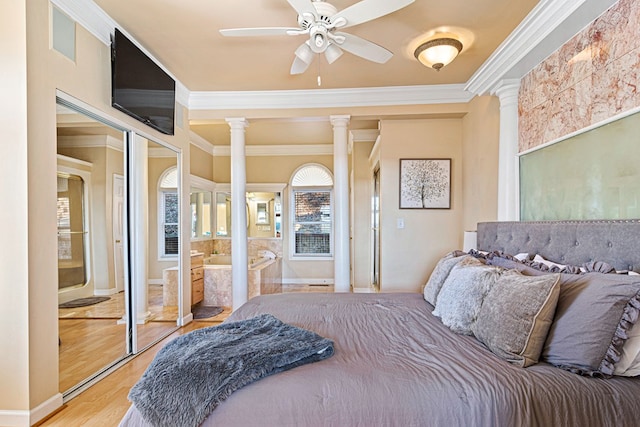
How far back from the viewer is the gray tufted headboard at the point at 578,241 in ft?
4.68

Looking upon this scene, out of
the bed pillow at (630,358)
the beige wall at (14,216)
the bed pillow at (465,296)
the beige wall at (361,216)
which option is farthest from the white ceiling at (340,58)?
the bed pillow at (630,358)

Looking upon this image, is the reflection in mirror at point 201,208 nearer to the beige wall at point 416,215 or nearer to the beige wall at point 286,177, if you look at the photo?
the beige wall at point 286,177

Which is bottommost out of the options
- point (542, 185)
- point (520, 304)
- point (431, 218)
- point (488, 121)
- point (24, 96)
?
point (520, 304)

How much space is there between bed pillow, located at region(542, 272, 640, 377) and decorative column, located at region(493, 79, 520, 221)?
1.44 meters

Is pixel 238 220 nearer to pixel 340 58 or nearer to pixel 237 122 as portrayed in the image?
pixel 237 122

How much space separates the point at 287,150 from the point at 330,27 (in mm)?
4355

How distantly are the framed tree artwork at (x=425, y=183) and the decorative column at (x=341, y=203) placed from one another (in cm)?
68

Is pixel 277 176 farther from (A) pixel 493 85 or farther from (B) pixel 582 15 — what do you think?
(B) pixel 582 15

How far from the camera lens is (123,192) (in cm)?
272

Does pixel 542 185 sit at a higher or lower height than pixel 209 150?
lower

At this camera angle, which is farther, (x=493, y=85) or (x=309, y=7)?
(x=493, y=85)

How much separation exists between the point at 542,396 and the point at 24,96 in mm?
2776

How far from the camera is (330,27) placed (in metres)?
1.90

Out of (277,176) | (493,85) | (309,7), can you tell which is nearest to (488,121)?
(493,85)
